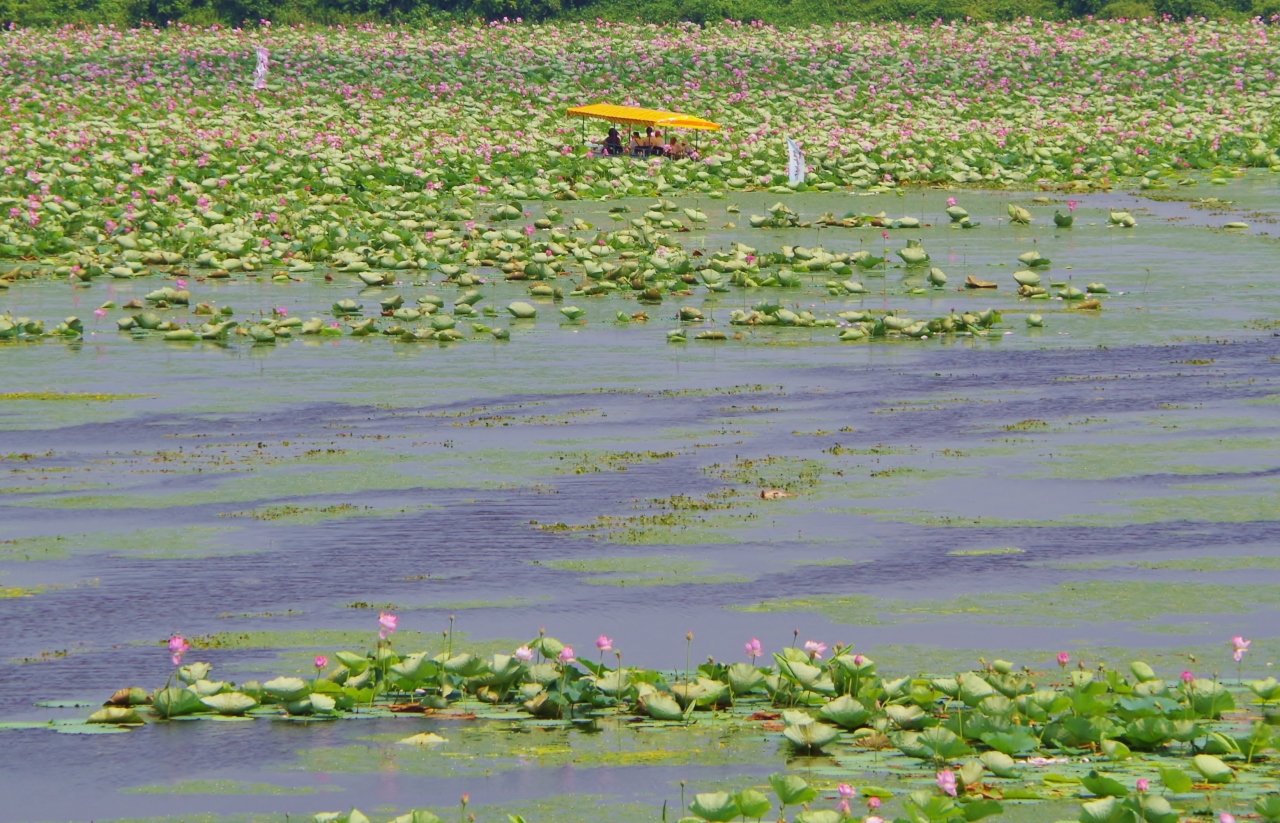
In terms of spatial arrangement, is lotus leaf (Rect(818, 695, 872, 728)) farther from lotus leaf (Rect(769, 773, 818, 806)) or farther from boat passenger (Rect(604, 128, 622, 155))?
boat passenger (Rect(604, 128, 622, 155))

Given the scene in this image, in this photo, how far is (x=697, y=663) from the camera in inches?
344

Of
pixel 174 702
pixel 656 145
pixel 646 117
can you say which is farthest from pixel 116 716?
pixel 646 117

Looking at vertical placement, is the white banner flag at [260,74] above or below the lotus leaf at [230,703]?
above

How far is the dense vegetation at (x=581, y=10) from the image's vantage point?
6231 cm

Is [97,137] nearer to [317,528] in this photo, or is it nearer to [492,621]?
[317,528]

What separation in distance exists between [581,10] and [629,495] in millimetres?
54955

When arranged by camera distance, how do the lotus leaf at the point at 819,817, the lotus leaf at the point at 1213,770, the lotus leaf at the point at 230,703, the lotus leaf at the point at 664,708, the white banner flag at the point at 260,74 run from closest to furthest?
the lotus leaf at the point at 819,817
the lotus leaf at the point at 1213,770
the lotus leaf at the point at 664,708
the lotus leaf at the point at 230,703
the white banner flag at the point at 260,74

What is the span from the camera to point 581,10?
65.1 metres

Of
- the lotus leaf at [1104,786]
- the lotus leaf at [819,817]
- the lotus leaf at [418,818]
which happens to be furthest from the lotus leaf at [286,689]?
the lotus leaf at [1104,786]

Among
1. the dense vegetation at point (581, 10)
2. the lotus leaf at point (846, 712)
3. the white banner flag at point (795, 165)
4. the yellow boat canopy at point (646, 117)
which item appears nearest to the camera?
the lotus leaf at point (846, 712)

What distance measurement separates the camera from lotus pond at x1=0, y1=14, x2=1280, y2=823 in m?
7.34

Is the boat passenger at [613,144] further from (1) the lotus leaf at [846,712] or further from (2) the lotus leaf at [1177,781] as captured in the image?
(2) the lotus leaf at [1177,781]

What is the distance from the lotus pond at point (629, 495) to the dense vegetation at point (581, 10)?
33.0 m

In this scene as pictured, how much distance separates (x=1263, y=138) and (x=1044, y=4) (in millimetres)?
30508
